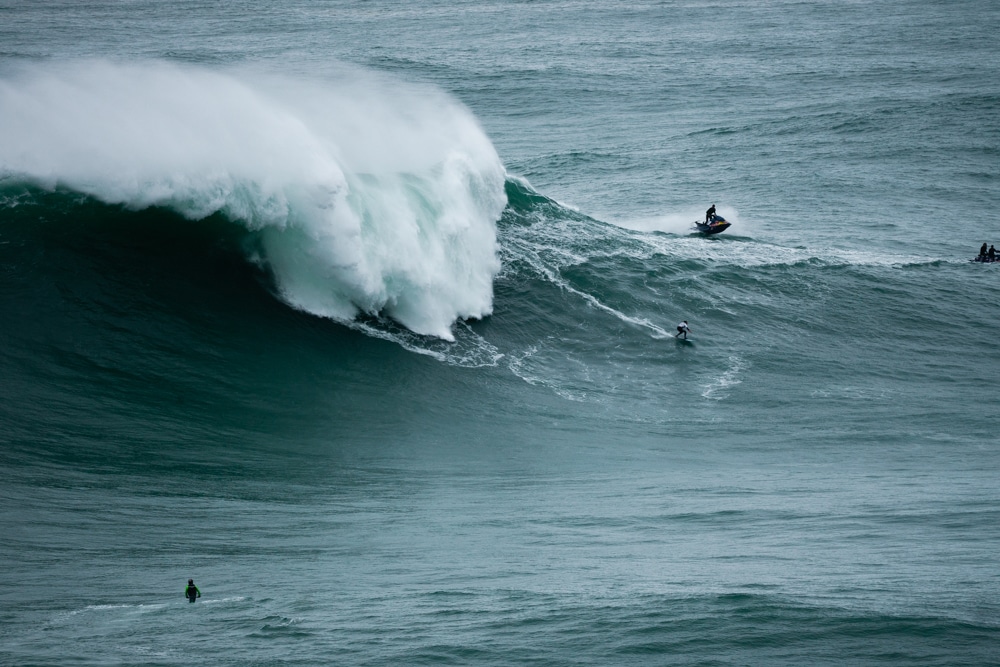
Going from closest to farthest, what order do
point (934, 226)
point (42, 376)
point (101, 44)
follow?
point (42, 376)
point (934, 226)
point (101, 44)

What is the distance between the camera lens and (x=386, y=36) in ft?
253

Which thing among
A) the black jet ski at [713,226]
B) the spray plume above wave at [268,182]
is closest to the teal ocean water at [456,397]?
the spray plume above wave at [268,182]

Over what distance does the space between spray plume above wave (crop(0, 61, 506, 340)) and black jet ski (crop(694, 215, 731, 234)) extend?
10.1 meters

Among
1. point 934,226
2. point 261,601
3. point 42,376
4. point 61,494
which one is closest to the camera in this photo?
point 261,601

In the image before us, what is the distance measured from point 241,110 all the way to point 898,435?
56.0 feet

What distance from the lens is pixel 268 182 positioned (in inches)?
953

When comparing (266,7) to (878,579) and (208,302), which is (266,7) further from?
(878,579)

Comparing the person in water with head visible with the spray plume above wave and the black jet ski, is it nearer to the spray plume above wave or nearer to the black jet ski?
the spray plume above wave

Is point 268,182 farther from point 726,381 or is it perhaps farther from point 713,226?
point 713,226

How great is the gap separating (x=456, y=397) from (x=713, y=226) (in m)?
16.5

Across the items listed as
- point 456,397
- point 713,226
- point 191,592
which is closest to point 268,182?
point 456,397

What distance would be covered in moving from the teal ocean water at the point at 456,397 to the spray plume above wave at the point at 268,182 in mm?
90

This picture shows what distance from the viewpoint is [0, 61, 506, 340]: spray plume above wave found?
24.2 m

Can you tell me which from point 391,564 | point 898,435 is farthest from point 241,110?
point 898,435
